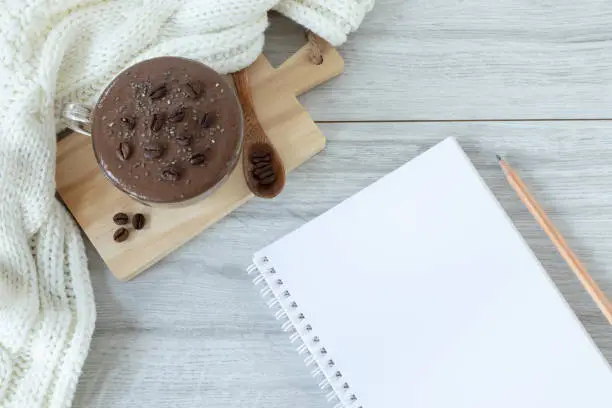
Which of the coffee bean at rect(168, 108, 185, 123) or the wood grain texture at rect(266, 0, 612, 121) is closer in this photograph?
A: the coffee bean at rect(168, 108, 185, 123)

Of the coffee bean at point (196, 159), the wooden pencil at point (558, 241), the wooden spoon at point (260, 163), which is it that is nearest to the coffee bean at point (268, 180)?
the wooden spoon at point (260, 163)

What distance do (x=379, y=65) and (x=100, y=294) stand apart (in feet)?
1.32

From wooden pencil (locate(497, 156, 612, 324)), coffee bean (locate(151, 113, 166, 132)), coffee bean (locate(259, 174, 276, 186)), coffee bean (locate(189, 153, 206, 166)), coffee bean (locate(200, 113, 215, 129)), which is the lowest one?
wooden pencil (locate(497, 156, 612, 324))

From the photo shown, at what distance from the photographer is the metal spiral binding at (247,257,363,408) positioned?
71 centimetres

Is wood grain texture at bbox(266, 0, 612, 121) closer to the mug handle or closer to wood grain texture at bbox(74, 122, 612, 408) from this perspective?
wood grain texture at bbox(74, 122, 612, 408)

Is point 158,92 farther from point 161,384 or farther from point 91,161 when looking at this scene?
point 161,384

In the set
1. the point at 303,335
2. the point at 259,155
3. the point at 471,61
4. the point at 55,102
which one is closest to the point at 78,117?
the point at 55,102

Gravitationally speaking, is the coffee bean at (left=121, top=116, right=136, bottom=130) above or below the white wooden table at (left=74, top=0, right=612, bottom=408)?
above

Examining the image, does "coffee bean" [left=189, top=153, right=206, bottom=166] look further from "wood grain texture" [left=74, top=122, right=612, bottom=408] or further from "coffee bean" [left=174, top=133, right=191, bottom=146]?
"wood grain texture" [left=74, top=122, right=612, bottom=408]

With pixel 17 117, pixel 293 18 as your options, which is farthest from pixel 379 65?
pixel 17 117

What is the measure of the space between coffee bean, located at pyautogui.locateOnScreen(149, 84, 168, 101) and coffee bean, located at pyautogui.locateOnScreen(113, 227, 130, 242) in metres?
0.15

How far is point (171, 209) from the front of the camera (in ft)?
2.40

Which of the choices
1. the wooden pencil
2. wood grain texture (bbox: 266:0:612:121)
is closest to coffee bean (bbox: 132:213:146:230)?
wood grain texture (bbox: 266:0:612:121)

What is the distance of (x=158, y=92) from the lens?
0.65m
